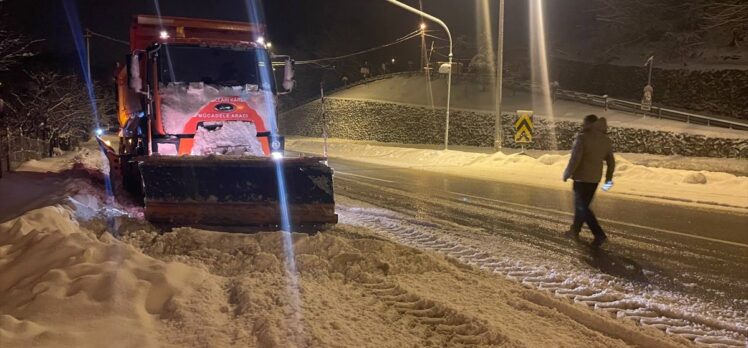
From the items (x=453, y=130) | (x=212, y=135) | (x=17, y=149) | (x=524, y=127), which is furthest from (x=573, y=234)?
(x=453, y=130)

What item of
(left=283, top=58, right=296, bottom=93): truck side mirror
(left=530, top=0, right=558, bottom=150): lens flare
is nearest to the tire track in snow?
(left=283, top=58, right=296, bottom=93): truck side mirror

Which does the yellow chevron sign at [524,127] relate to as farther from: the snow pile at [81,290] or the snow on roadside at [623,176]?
the snow pile at [81,290]

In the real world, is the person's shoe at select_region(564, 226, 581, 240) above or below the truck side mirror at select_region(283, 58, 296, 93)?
below

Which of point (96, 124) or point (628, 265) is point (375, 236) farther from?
point (96, 124)

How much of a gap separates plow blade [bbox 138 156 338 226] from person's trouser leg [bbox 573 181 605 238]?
357 centimetres

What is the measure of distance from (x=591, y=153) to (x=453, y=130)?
3041cm

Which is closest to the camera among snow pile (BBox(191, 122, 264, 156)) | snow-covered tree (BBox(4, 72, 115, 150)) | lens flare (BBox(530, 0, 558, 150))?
snow pile (BBox(191, 122, 264, 156))

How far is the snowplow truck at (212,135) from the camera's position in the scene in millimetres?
8117

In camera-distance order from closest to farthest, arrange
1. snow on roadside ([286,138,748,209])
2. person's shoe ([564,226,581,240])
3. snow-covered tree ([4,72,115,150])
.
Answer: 1. person's shoe ([564,226,581,240])
2. snow on roadside ([286,138,748,209])
3. snow-covered tree ([4,72,115,150])

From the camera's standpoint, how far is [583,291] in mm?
5809

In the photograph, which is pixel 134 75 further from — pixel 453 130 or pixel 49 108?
pixel 453 130

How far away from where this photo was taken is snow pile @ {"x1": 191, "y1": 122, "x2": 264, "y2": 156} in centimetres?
954

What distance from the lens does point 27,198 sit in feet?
32.4

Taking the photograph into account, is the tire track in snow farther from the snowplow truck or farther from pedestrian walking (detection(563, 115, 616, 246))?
pedestrian walking (detection(563, 115, 616, 246))
